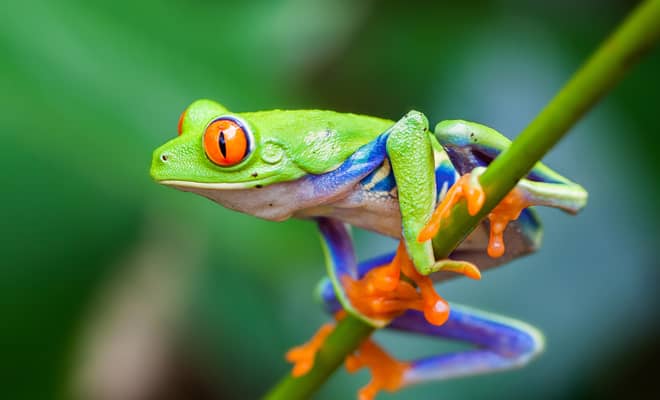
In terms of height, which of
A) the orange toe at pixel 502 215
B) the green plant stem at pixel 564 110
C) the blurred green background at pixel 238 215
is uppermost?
the green plant stem at pixel 564 110

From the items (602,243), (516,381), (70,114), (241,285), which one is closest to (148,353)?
(241,285)

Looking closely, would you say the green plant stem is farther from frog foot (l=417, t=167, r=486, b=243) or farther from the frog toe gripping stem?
the frog toe gripping stem

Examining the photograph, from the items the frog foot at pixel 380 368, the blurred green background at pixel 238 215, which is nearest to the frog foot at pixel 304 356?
the frog foot at pixel 380 368

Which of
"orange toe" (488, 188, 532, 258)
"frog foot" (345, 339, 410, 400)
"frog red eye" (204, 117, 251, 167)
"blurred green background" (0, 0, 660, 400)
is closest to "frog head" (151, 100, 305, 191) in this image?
"frog red eye" (204, 117, 251, 167)

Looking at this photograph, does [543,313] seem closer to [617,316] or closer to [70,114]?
[617,316]

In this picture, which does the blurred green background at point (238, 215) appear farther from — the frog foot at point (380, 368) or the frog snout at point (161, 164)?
the frog snout at point (161, 164)
